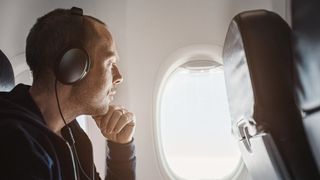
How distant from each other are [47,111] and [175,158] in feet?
2.67

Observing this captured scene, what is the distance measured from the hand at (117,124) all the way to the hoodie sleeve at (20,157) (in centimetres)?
54

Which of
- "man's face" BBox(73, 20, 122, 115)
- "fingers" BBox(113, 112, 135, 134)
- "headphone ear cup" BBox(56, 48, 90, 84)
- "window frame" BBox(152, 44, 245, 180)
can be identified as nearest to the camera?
"headphone ear cup" BBox(56, 48, 90, 84)

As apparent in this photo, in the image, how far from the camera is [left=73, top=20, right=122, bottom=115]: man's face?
3.49 ft

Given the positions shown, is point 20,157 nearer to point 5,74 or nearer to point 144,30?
point 5,74

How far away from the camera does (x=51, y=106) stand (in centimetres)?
101

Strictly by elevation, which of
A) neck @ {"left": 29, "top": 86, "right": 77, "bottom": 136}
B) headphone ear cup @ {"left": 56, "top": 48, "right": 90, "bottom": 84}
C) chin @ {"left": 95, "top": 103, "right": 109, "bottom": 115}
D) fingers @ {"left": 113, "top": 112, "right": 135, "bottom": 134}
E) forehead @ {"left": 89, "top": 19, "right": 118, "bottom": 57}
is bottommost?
fingers @ {"left": 113, "top": 112, "right": 135, "bottom": 134}

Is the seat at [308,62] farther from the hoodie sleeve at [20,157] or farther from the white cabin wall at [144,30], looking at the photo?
the white cabin wall at [144,30]

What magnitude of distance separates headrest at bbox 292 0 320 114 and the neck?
593 millimetres

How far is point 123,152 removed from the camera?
4.43ft

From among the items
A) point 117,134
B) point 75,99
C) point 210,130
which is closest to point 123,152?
point 117,134

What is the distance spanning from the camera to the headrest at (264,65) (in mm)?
797

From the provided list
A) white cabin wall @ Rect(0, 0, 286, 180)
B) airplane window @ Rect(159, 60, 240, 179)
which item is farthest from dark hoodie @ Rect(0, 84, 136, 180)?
airplane window @ Rect(159, 60, 240, 179)

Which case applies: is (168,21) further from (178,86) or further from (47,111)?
(47,111)

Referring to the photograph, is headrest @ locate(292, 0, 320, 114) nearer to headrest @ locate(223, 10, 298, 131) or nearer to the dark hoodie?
headrest @ locate(223, 10, 298, 131)
